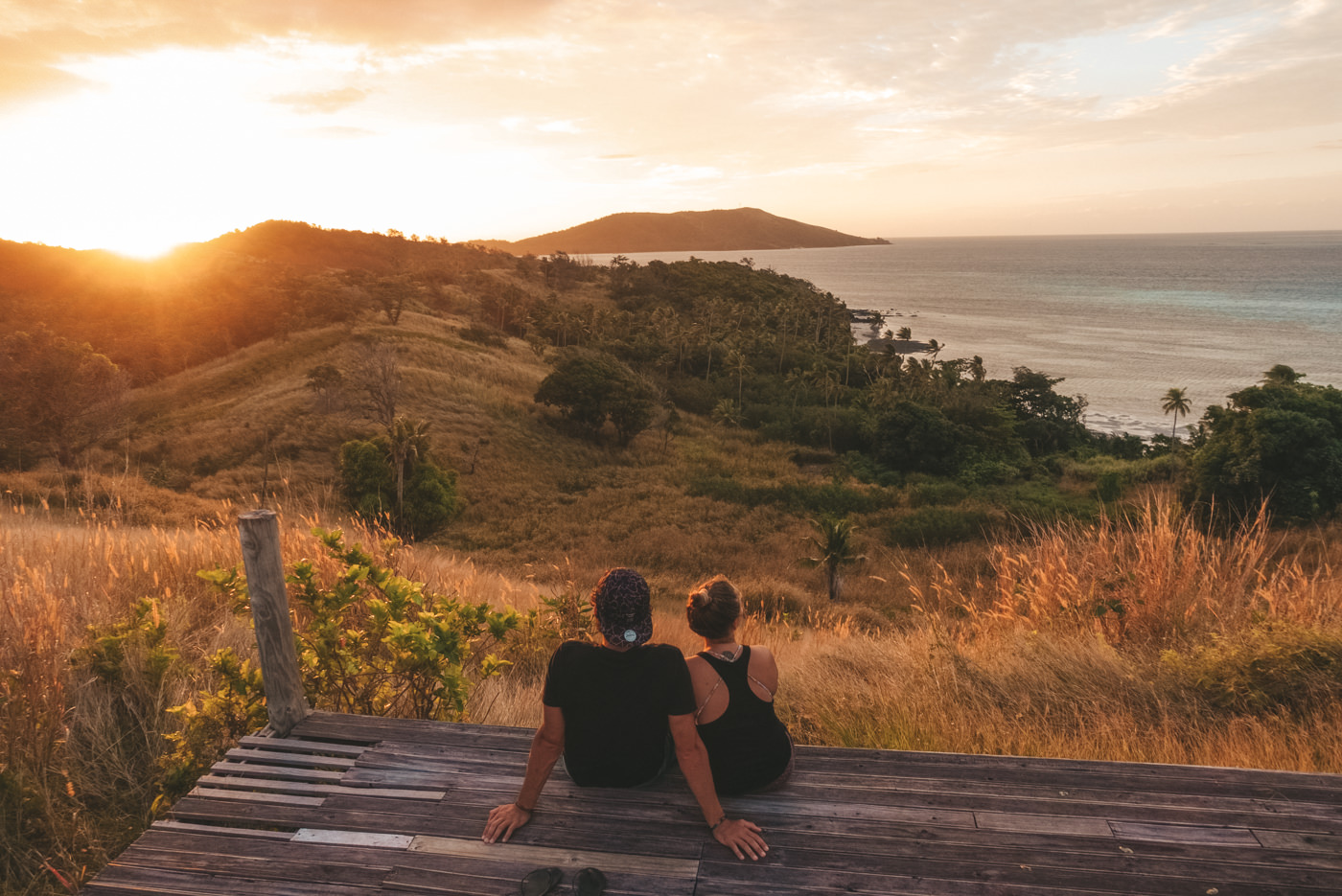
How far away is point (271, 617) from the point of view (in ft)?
13.4

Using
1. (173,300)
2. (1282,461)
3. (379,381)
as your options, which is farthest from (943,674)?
(173,300)

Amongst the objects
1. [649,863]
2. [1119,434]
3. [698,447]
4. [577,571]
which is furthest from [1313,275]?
[649,863]

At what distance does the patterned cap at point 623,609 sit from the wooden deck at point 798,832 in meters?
0.88

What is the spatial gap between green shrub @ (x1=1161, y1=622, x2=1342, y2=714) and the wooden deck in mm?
1663

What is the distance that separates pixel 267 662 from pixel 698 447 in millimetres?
50779

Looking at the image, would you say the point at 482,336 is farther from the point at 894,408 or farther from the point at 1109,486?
the point at 1109,486

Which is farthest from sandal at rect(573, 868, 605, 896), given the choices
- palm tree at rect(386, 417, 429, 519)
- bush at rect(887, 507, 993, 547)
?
bush at rect(887, 507, 993, 547)

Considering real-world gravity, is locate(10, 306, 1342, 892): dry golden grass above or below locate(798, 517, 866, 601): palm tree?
above

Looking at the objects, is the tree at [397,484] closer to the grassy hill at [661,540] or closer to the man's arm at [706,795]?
the grassy hill at [661,540]

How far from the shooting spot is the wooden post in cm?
401

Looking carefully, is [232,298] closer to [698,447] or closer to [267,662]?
[698,447]

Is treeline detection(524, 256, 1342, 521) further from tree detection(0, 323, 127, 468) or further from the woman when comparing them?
tree detection(0, 323, 127, 468)

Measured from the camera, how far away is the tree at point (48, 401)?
33.2m

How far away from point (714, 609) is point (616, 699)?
622mm
